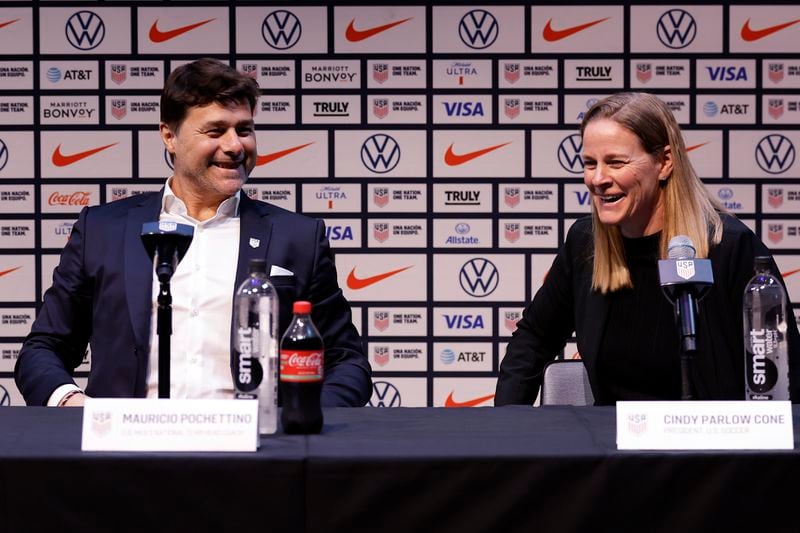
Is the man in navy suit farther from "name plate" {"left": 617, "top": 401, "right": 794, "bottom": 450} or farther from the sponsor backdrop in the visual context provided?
the sponsor backdrop

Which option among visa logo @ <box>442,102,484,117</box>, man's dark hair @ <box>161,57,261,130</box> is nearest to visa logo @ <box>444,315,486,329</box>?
visa logo @ <box>442,102,484,117</box>

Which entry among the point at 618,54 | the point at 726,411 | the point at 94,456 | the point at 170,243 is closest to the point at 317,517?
the point at 94,456

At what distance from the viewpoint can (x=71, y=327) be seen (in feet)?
7.15

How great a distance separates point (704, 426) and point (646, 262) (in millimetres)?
833

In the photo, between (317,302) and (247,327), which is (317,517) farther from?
(317,302)

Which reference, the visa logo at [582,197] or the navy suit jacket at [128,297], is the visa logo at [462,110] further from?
the navy suit jacket at [128,297]

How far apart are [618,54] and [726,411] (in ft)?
10.4

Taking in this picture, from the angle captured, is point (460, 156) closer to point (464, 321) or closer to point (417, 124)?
point (417, 124)

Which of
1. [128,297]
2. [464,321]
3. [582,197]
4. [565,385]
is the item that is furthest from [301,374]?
[582,197]

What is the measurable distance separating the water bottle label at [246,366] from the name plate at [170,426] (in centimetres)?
13

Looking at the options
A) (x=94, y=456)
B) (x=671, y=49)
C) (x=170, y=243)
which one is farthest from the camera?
(x=671, y=49)

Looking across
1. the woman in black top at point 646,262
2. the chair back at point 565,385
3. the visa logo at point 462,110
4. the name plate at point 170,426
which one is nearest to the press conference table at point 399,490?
the name plate at point 170,426

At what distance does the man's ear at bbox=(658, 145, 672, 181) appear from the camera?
6.87 feet

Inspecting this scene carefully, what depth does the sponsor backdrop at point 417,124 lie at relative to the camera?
4.24 meters
